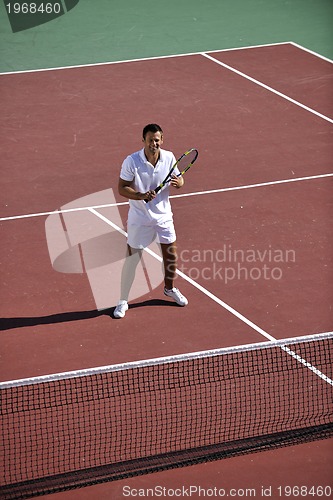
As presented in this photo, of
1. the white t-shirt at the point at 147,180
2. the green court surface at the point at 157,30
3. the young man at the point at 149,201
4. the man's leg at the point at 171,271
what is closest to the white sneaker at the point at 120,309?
the young man at the point at 149,201

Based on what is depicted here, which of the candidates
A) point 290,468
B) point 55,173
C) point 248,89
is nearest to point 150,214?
point 290,468

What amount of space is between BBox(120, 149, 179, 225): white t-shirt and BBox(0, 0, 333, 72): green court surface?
9565 millimetres

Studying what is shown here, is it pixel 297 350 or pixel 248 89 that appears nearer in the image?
pixel 297 350

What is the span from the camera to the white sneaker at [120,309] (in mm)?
10820

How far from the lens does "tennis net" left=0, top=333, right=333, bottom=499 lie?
27.0 feet

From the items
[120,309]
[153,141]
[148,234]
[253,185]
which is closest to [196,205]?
[253,185]

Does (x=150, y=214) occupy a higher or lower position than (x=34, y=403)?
higher

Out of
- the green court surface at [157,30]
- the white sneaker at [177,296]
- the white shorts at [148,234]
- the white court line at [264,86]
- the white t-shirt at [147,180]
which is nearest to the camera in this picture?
the white t-shirt at [147,180]

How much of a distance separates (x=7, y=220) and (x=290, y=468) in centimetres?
630

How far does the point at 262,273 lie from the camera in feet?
38.5

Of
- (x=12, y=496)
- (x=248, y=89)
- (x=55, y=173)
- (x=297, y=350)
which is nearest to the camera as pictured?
(x=12, y=496)

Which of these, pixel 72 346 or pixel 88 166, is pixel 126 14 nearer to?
pixel 88 166

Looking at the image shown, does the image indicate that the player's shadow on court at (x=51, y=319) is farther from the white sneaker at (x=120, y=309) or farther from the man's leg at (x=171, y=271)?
the man's leg at (x=171, y=271)

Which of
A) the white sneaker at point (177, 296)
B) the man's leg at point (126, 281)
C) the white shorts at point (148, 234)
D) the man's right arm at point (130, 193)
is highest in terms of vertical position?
the man's right arm at point (130, 193)
